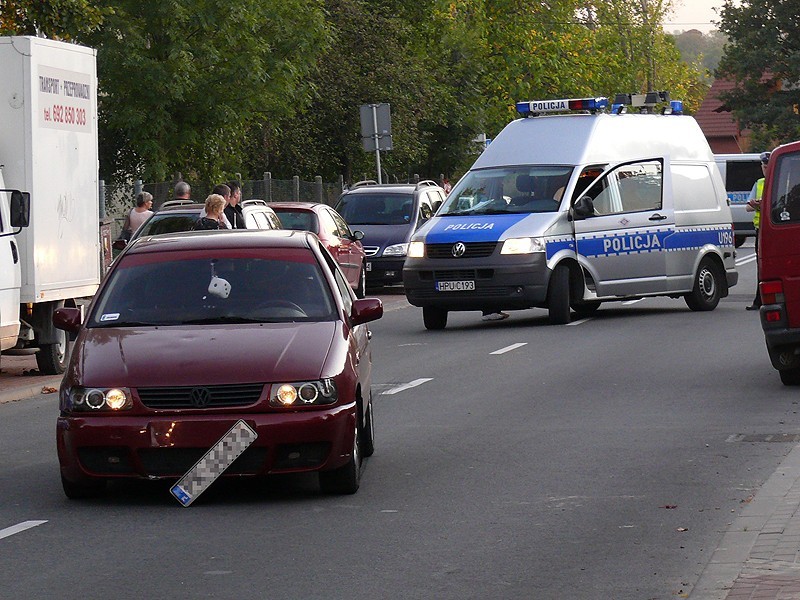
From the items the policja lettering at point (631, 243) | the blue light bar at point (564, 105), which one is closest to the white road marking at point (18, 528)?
the policja lettering at point (631, 243)

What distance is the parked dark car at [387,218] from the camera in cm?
3033

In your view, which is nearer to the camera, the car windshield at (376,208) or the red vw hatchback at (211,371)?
the red vw hatchback at (211,371)

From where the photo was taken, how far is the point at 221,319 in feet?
31.2

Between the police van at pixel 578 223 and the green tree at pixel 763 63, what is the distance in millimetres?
51588

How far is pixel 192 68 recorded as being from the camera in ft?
100

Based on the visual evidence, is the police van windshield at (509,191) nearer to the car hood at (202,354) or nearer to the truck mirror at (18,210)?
the truck mirror at (18,210)

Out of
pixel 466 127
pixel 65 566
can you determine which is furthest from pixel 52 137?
pixel 466 127

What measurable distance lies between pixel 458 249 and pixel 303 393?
12.3 m

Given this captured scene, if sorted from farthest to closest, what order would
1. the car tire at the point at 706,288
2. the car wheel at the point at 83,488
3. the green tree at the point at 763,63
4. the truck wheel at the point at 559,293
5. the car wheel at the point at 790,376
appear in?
the green tree at the point at 763,63 → the car tire at the point at 706,288 → the truck wheel at the point at 559,293 → the car wheel at the point at 790,376 → the car wheel at the point at 83,488

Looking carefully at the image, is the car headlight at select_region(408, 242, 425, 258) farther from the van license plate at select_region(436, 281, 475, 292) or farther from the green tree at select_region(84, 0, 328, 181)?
the green tree at select_region(84, 0, 328, 181)

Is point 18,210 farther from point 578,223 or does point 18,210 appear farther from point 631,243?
point 631,243

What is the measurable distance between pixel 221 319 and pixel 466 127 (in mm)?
46905

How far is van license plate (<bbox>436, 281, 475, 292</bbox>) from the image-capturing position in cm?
2094

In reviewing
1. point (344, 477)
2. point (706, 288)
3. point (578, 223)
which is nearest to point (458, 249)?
point (578, 223)
